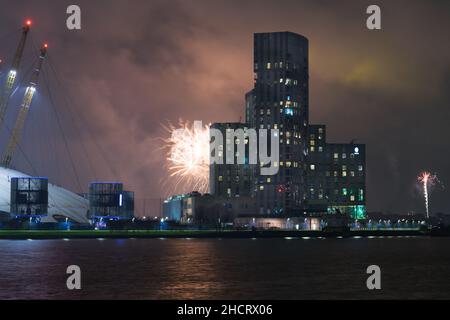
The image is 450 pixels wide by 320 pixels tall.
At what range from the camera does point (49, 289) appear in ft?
233

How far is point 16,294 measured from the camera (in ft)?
218

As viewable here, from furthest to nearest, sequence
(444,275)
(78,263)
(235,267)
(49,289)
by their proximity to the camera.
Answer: (78,263) < (235,267) < (444,275) < (49,289)

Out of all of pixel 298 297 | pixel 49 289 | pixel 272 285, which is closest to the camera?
pixel 298 297

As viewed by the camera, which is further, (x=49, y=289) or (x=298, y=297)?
(x=49, y=289)
